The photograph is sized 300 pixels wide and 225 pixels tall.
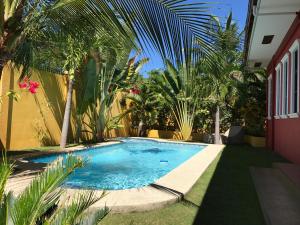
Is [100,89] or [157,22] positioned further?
[100,89]

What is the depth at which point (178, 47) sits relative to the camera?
9.93 feet

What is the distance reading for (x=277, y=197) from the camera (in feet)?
18.5

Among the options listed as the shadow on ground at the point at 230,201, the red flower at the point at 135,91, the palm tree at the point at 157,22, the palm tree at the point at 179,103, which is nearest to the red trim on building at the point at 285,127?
the shadow on ground at the point at 230,201

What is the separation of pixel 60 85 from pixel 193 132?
8449mm

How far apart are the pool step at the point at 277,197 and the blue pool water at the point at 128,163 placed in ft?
8.93

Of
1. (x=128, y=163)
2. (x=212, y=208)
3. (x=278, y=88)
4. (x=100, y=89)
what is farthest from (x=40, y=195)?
(x=100, y=89)

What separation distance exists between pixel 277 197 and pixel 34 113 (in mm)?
8902

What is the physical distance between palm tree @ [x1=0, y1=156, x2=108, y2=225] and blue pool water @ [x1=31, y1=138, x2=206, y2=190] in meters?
3.32

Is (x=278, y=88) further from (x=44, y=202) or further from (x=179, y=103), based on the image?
(x=44, y=202)

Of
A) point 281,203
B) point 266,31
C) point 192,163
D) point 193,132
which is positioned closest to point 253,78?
point 193,132

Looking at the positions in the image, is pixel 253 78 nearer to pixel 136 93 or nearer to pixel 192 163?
pixel 136 93

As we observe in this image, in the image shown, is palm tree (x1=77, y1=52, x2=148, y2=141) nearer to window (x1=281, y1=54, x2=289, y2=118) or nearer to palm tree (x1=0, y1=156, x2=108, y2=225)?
window (x1=281, y1=54, x2=289, y2=118)

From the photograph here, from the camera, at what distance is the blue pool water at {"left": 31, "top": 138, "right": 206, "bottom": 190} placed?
320 inches

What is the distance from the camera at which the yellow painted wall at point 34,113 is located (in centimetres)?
1041
